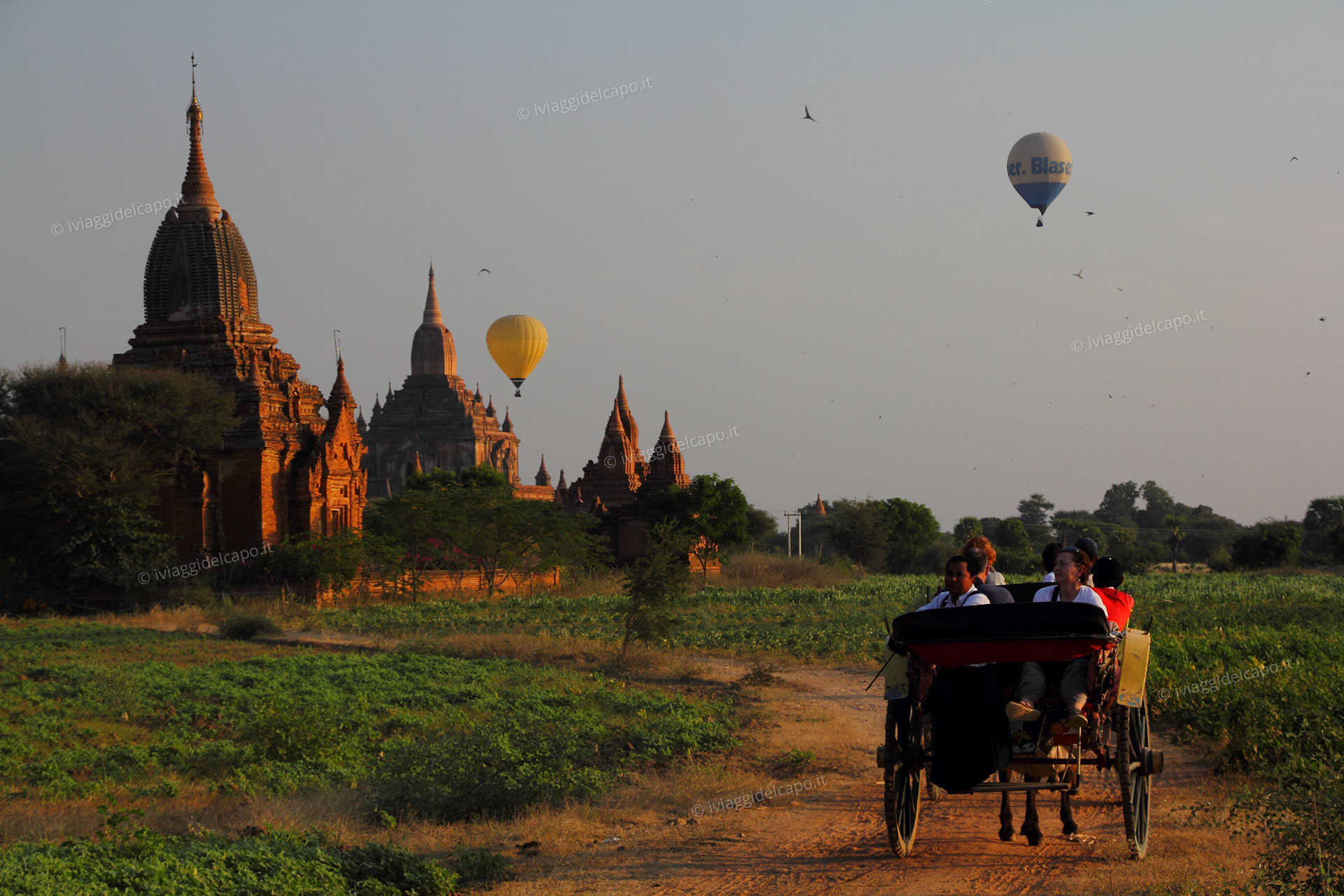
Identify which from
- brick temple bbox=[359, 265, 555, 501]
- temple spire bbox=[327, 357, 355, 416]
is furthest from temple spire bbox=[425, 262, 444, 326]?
temple spire bbox=[327, 357, 355, 416]

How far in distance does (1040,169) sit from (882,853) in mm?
25368

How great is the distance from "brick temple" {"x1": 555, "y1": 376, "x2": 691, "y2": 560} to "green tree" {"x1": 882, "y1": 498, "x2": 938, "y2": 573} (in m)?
18.3

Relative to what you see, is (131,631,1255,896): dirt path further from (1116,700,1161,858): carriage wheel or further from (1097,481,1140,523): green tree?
(1097,481,1140,523): green tree

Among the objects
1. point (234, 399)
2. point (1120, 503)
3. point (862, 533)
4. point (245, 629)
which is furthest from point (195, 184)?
point (1120, 503)

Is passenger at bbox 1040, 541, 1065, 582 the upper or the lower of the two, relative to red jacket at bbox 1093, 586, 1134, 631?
upper

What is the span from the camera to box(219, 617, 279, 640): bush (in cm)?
2255

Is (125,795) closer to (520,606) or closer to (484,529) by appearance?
(520,606)

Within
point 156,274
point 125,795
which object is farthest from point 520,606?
point 125,795

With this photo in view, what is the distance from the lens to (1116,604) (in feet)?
22.7

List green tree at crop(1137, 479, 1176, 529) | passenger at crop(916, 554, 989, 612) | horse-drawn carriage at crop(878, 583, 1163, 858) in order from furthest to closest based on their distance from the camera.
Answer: green tree at crop(1137, 479, 1176, 529) → passenger at crop(916, 554, 989, 612) → horse-drawn carriage at crop(878, 583, 1163, 858)

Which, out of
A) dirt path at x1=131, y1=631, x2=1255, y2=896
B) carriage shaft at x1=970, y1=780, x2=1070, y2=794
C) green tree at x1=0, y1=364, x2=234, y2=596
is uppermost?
green tree at x1=0, y1=364, x2=234, y2=596

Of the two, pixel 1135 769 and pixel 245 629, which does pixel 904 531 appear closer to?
pixel 245 629

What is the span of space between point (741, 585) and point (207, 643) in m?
26.8

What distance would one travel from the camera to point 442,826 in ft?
26.1
